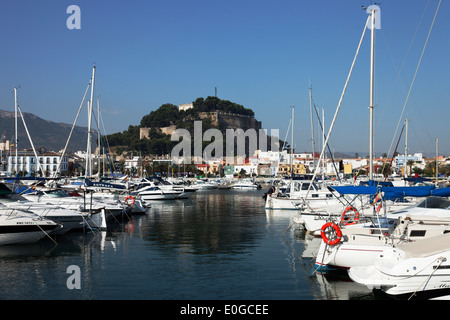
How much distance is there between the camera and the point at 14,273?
14180 millimetres

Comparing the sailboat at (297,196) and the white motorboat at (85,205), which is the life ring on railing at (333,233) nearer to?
the white motorboat at (85,205)

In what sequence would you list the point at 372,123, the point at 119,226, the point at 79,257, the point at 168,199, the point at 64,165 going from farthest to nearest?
the point at 64,165, the point at 168,199, the point at 119,226, the point at 372,123, the point at 79,257

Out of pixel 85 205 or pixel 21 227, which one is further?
pixel 85 205

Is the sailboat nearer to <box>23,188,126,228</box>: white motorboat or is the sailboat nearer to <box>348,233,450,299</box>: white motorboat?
<box>23,188,126,228</box>: white motorboat

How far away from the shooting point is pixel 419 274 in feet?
33.9

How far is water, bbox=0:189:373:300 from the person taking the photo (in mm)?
12352

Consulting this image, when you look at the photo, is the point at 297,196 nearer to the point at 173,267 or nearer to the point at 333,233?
the point at 173,267

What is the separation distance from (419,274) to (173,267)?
7.75 meters

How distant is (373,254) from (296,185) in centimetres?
2467

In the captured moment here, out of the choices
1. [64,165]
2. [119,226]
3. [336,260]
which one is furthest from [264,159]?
[336,260]

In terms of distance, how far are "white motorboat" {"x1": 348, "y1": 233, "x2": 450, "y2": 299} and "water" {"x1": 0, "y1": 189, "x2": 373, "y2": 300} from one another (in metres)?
1.60

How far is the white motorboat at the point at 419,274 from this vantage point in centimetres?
1027

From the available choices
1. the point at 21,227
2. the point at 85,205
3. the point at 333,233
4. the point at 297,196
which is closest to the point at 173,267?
the point at 333,233
